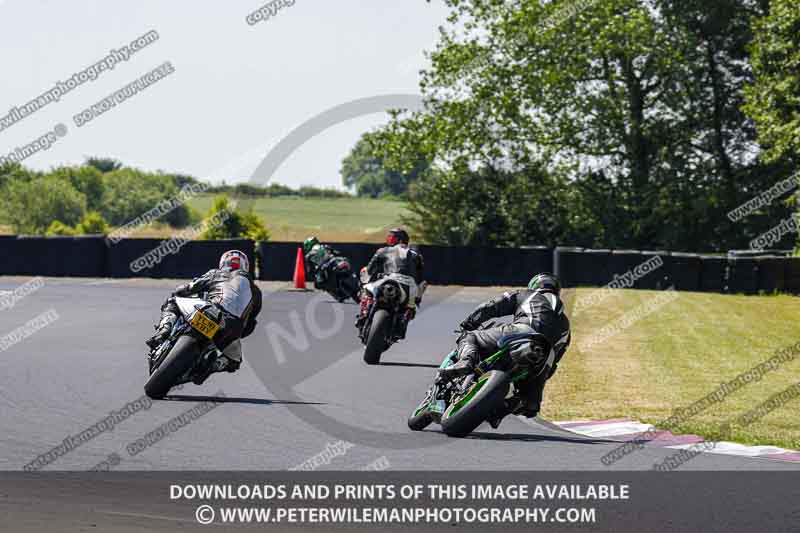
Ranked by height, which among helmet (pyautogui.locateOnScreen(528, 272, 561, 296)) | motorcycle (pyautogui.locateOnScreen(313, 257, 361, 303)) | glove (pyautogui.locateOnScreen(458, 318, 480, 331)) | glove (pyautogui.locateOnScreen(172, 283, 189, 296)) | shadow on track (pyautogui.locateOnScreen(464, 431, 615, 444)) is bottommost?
shadow on track (pyautogui.locateOnScreen(464, 431, 615, 444))

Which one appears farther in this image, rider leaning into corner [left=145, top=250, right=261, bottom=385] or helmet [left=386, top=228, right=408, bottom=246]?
helmet [left=386, top=228, right=408, bottom=246]

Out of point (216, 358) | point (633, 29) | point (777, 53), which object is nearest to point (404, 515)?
point (216, 358)

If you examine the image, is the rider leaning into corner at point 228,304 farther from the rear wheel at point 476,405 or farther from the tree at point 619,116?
the tree at point 619,116

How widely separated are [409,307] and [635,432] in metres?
5.01

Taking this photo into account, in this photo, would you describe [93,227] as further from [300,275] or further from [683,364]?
[683,364]

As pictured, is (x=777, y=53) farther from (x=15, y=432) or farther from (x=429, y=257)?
(x=15, y=432)

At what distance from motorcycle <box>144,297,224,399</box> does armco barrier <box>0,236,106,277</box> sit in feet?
70.6

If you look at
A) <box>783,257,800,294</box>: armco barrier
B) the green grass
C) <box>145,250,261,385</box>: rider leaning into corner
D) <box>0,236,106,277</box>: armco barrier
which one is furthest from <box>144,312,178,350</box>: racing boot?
<box>0,236,106,277</box>: armco barrier

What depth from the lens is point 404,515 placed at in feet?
23.1

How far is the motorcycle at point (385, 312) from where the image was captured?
14906mm

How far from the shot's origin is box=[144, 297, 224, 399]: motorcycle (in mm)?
10930

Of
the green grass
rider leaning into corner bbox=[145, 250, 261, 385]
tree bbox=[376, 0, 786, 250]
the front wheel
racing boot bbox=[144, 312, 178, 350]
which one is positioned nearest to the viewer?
the front wheel

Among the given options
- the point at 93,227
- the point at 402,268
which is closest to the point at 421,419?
the point at 402,268

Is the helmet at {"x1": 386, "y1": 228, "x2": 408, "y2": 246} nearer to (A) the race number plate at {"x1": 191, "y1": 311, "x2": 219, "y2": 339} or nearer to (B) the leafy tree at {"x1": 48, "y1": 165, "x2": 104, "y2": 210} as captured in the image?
(A) the race number plate at {"x1": 191, "y1": 311, "x2": 219, "y2": 339}
